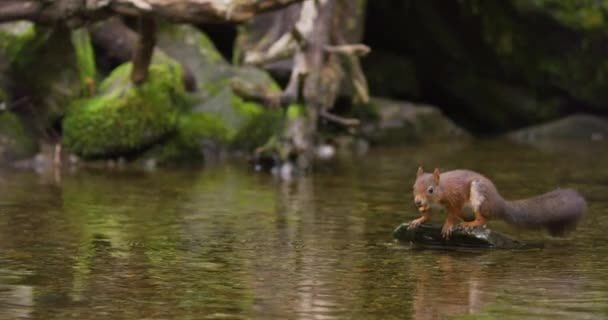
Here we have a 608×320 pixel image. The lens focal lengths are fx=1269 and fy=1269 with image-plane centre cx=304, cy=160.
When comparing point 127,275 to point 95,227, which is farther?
point 95,227

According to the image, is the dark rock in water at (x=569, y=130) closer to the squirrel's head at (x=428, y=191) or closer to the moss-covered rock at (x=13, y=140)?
the moss-covered rock at (x=13, y=140)

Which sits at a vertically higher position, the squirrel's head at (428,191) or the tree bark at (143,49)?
the tree bark at (143,49)

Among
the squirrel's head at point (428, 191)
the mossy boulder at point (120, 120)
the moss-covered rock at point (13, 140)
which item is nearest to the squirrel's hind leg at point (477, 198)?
the squirrel's head at point (428, 191)

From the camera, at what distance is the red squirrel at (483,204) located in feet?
25.6

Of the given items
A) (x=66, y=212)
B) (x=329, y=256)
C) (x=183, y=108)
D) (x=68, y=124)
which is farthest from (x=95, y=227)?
(x=183, y=108)

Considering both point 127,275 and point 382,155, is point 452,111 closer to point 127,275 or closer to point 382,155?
point 382,155

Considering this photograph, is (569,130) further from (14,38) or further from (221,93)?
(14,38)

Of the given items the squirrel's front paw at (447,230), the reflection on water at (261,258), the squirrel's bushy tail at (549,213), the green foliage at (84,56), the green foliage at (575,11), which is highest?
the green foliage at (575,11)

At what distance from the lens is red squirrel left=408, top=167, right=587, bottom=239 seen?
7.79 m

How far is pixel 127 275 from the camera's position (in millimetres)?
6965

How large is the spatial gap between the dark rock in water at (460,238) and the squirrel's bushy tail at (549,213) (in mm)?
144

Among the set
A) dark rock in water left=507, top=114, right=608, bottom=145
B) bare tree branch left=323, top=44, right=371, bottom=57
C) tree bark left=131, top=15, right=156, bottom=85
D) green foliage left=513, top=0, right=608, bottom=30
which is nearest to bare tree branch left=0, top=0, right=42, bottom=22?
tree bark left=131, top=15, right=156, bottom=85

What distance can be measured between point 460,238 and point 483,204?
26 centimetres

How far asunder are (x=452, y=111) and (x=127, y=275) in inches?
641
